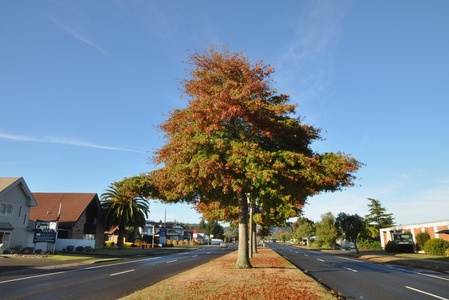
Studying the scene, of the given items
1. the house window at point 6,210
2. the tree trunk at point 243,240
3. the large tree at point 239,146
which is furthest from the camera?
the house window at point 6,210

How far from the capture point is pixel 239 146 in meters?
12.7

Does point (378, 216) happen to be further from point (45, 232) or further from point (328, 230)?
point (45, 232)

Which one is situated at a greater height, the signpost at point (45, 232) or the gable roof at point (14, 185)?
the gable roof at point (14, 185)

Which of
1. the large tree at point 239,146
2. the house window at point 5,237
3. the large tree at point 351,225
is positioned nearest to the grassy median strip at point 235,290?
the large tree at point 239,146

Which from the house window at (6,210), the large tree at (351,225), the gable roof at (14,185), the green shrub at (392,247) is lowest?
the green shrub at (392,247)

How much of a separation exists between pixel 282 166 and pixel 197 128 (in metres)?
4.32

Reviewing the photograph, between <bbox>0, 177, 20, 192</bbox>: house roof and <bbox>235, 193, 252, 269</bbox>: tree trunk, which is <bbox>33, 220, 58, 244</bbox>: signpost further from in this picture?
<bbox>235, 193, 252, 269</bbox>: tree trunk

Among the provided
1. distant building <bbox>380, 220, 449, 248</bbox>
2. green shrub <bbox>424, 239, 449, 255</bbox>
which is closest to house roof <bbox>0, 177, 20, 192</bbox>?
green shrub <bbox>424, 239, 449, 255</bbox>

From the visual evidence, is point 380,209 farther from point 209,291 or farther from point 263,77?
point 209,291

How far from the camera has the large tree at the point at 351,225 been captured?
4115 cm

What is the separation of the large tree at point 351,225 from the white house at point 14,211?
42.1 meters

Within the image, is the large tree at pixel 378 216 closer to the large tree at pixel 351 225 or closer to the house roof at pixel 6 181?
the large tree at pixel 351 225

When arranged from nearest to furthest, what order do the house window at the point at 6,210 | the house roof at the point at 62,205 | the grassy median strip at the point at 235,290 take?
the grassy median strip at the point at 235,290, the house window at the point at 6,210, the house roof at the point at 62,205

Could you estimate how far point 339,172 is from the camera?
13.1 metres
